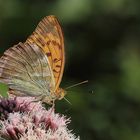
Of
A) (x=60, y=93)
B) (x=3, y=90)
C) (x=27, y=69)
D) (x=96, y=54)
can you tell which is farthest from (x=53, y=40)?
(x=96, y=54)

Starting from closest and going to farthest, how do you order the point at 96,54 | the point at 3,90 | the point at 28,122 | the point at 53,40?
the point at 28,122, the point at 53,40, the point at 3,90, the point at 96,54

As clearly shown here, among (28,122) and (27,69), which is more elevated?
(27,69)

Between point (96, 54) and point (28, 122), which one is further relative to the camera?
point (96, 54)

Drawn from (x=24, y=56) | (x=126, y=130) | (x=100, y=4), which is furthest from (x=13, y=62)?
(x=100, y=4)

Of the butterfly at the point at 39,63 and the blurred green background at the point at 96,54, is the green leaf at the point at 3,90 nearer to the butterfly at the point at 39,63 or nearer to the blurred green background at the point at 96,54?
the butterfly at the point at 39,63

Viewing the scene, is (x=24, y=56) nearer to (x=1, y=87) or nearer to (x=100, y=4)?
(x=1, y=87)

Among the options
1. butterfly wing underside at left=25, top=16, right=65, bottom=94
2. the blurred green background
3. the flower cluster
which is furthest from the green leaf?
the blurred green background

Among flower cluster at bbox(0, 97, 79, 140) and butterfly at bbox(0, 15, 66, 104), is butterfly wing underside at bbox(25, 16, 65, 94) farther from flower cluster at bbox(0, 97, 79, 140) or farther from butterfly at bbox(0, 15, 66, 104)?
flower cluster at bbox(0, 97, 79, 140)

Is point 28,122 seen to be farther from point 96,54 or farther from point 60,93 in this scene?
point 96,54
